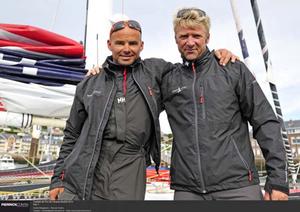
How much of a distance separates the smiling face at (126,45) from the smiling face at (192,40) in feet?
0.78

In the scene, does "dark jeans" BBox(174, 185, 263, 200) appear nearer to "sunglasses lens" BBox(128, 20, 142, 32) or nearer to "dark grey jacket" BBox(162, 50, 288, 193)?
"dark grey jacket" BBox(162, 50, 288, 193)

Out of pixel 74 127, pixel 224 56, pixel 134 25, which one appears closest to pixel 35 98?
pixel 74 127

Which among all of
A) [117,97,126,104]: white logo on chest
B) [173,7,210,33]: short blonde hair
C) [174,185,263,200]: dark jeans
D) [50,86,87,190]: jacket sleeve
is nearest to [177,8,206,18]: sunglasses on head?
[173,7,210,33]: short blonde hair

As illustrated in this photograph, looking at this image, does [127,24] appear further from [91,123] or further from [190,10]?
[91,123]

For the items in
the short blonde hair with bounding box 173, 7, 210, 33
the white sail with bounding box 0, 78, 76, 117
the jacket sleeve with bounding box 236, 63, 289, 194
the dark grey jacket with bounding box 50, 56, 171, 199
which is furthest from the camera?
the white sail with bounding box 0, 78, 76, 117

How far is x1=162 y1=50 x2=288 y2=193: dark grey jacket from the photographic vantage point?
5.14 feet

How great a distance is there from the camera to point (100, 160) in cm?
162

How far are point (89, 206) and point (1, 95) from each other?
2061 mm

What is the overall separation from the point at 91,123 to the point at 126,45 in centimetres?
45

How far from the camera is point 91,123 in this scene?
170 centimetres

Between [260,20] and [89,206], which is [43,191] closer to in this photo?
[260,20]

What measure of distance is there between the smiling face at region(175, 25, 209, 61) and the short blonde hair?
19 millimetres

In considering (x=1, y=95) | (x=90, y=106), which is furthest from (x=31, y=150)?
(x=90, y=106)

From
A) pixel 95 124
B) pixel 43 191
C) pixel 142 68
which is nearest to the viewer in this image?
pixel 95 124
